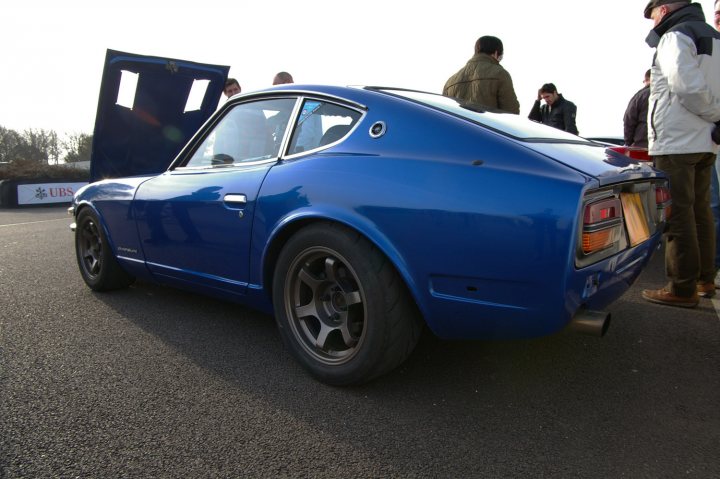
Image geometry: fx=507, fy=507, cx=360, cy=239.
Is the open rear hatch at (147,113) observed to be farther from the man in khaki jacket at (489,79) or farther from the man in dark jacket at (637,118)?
the man in dark jacket at (637,118)

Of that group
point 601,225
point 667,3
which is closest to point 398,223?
point 601,225

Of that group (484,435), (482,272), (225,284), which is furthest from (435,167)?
(225,284)

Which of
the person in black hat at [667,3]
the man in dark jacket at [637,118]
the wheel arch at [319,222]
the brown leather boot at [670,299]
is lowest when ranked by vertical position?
the brown leather boot at [670,299]

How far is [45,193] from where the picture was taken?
15570 millimetres

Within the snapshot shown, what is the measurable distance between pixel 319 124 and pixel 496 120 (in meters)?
0.86

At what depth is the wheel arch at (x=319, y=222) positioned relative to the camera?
79.7 inches

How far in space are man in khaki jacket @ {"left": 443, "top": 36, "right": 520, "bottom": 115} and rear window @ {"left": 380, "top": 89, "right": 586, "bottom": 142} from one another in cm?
199

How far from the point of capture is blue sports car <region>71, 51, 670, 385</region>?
5.93ft

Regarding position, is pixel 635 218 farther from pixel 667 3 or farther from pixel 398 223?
pixel 667 3

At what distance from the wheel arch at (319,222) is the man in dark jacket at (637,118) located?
4287 mm

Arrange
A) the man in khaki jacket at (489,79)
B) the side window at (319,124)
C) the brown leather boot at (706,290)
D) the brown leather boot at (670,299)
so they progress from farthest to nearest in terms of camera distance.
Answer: the man in khaki jacket at (489,79) < the brown leather boot at (706,290) < the brown leather boot at (670,299) < the side window at (319,124)

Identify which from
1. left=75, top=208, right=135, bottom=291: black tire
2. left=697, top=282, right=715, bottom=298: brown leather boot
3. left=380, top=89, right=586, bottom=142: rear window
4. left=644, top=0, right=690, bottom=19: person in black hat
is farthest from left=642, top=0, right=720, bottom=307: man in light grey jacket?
left=75, top=208, right=135, bottom=291: black tire

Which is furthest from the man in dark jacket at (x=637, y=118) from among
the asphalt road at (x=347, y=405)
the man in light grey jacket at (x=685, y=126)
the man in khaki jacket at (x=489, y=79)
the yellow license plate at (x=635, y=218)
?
the yellow license plate at (x=635, y=218)

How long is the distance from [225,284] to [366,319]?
3.18 feet
